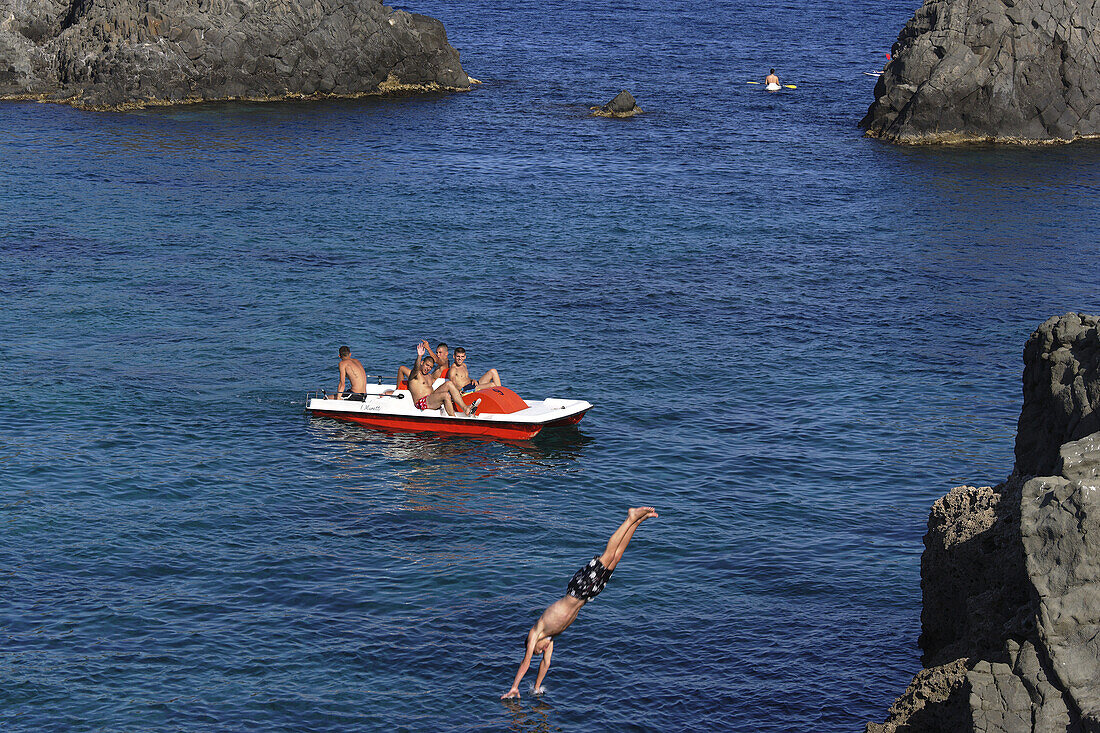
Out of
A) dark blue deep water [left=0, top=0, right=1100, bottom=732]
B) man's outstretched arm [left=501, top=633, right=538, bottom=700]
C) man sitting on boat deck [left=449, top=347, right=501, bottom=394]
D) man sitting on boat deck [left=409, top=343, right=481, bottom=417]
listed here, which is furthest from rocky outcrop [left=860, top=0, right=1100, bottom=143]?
man's outstretched arm [left=501, top=633, right=538, bottom=700]

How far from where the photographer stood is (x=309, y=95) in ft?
227

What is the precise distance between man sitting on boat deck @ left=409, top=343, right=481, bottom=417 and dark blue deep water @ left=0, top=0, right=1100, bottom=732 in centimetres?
90

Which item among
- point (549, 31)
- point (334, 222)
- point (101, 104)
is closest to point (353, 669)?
point (334, 222)

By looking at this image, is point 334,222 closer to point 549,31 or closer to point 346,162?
point 346,162

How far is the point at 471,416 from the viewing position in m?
26.0

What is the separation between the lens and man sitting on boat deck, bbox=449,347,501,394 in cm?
2628

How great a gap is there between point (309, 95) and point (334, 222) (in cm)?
2616

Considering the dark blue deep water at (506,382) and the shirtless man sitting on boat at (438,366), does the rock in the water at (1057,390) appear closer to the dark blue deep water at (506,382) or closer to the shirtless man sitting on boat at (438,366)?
the dark blue deep water at (506,382)

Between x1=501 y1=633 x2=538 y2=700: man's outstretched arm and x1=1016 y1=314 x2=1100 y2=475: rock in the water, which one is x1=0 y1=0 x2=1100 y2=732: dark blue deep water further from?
x1=1016 y1=314 x2=1100 y2=475: rock in the water

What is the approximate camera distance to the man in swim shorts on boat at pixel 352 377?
89.4 ft

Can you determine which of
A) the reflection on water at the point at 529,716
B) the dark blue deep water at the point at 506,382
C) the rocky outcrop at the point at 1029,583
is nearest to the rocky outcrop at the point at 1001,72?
the dark blue deep water at the point at 506,382

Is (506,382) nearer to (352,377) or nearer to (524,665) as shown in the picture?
(352,377)

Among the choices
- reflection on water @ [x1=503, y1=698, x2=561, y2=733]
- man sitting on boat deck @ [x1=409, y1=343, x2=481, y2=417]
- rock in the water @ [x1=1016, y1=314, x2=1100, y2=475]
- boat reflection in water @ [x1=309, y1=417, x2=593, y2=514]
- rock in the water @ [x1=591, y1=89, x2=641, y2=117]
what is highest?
rock in the water @ [x1=591, y1=89, x2=641, y2=117]

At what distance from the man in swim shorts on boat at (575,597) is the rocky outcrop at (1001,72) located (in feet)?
158
